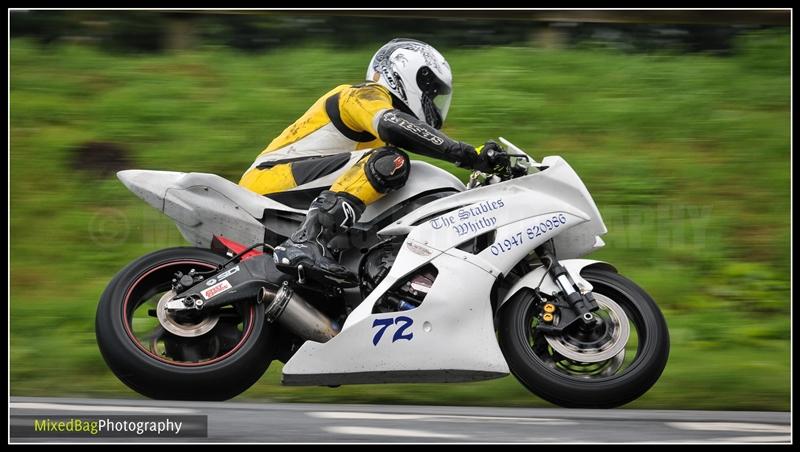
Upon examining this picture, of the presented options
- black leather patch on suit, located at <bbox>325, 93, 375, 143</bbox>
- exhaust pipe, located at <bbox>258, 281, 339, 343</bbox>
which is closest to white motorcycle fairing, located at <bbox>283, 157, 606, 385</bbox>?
exhaust pipe, located at <bbox>258, 281, 339, 343</bbox>

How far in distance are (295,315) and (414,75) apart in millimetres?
1354

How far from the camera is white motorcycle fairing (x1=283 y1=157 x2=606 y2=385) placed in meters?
5.36

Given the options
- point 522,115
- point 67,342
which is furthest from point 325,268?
point 522,115

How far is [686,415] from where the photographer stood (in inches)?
218

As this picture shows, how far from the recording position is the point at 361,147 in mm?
5918

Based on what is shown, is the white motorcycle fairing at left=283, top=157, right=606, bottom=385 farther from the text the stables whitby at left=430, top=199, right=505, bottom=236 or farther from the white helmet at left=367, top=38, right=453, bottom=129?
the white helmet at left=367, top=38, right=453, bottom=129

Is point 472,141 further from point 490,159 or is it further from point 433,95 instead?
point 490,159

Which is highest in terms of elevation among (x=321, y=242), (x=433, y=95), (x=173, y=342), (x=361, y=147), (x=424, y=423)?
(x=433, y=95)

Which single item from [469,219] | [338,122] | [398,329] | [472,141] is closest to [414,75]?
[338,122]

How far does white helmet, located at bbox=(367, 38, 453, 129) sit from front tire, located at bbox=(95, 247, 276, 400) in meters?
1.21

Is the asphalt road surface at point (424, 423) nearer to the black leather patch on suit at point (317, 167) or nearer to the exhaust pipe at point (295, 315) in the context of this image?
the exhaust pipe at point (295, 315)

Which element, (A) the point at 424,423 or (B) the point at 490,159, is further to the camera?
(B) the point at 490,159

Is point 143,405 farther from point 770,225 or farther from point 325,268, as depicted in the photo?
point 770,225

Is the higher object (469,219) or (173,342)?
(469,219)
